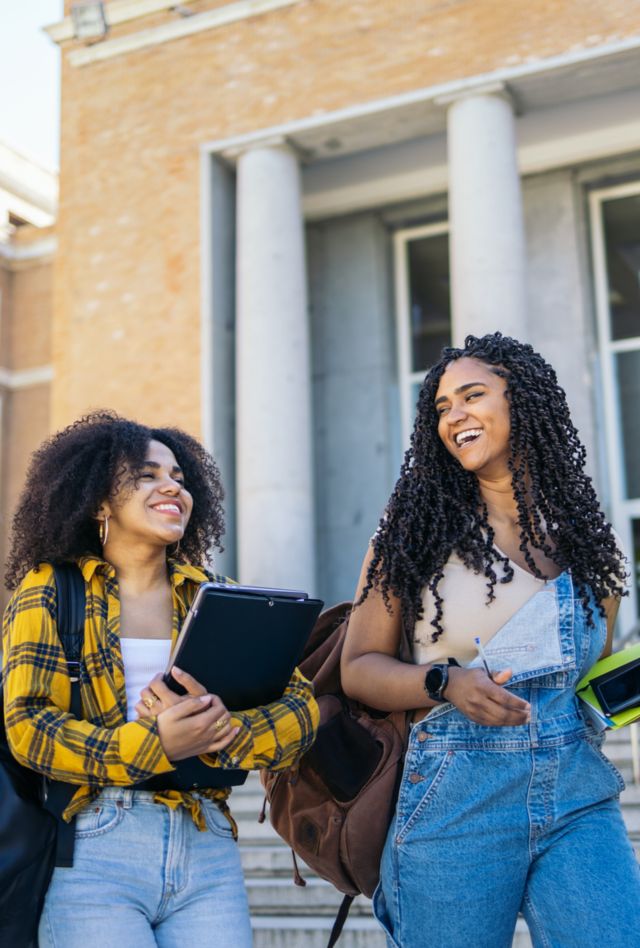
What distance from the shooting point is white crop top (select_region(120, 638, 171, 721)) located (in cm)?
286

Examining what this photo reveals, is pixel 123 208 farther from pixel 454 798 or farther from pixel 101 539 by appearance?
pixel 454 798

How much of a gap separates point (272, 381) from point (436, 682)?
28.6 ft

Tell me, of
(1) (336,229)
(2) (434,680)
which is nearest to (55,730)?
(2) (434,680)

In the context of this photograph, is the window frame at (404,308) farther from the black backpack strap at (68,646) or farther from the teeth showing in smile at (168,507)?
the black backpack strap at (68,646)

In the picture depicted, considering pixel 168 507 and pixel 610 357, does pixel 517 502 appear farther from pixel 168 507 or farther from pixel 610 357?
pixel 610 357

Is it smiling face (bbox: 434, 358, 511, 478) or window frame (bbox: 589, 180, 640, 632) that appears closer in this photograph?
smiling face (bbox: 434, 358, 511, 478)

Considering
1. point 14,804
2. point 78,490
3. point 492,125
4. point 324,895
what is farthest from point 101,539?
point 492,125

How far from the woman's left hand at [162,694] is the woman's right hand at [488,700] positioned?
62cm

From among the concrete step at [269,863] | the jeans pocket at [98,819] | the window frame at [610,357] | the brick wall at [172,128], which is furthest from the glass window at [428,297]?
the jeans pocket at [98,819]

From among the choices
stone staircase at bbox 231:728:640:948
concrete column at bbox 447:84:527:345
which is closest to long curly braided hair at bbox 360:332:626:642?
stone staircase at bbox 231:728:640:948

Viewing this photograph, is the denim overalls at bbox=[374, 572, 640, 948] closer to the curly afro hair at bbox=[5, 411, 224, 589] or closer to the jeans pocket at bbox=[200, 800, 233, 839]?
the jeans pocket at bbox=[200, 800, 233, 839]

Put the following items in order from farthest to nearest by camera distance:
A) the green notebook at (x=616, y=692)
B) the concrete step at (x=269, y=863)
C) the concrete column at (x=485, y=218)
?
the concrete column at (x=485, y=218) → the concrete step at (x=269, y=863) → the green notebook at (x=616, y=692)

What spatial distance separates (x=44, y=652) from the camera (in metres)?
2.72

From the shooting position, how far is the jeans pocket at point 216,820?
2.85 meters
